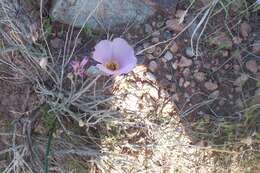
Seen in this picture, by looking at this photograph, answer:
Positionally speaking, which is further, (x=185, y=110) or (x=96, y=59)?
(x=185, y=110)

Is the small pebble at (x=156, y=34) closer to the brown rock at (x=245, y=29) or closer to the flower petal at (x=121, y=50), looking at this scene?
the flower petal at (x=121, y=50)

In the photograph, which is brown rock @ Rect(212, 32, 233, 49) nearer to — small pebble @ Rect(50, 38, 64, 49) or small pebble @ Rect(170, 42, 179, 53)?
small pebble @ Rect(170, 42, 179, 53)

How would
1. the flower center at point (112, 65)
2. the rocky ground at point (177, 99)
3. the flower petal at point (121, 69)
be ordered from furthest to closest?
the rocky ground at point (177, 99) < the flower center at point (112, 65) < the flower petal at point (121, 69)

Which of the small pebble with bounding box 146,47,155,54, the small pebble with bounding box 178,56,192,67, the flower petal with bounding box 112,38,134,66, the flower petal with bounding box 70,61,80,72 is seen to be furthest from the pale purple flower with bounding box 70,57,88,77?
the small pebble with bounding box 178,56,192,67

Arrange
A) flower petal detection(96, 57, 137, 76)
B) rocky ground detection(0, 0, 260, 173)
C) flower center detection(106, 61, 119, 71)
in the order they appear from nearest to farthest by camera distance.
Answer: flower petal detection(96, 57, 137, 76) → flower center detection(106, 61, 119, 71) → rocky ground detection(0, 0, 260, 173)

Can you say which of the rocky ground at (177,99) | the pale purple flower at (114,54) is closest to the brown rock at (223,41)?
the rocky ground at (177,99)

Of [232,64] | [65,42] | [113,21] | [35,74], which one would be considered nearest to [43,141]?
[35,74]

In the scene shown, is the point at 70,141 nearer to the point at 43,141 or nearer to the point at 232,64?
the point at 43,141
